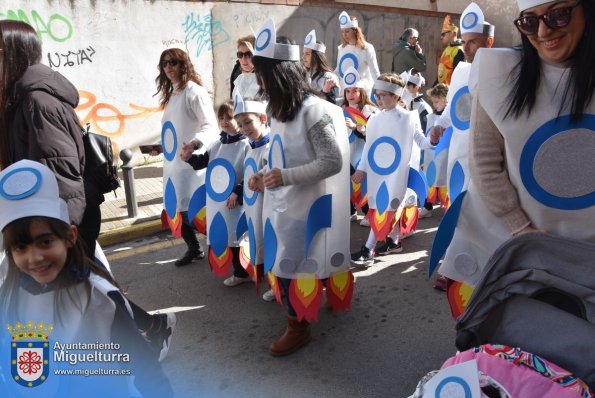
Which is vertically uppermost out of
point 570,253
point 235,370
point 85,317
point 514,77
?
point 514,77

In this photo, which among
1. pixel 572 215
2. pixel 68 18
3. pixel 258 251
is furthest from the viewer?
pixel 68 18

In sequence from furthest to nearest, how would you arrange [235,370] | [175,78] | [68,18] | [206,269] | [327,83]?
[68,18], [327,83], [206,269], [175,78], [235,370]

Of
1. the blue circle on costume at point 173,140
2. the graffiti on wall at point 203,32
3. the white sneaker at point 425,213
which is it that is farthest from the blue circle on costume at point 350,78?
the graffiti on wall at point 203,32

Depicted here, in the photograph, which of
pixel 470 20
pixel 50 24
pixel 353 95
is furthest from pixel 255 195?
pixel 50 24

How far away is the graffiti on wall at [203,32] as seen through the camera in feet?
27.1

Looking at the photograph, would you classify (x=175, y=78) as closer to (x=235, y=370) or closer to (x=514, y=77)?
(x=235, y=370)

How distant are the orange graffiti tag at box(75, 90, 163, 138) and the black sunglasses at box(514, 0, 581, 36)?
6803 millimetres

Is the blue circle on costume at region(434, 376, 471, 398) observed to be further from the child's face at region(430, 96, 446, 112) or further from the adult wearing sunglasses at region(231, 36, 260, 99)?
the adult wearing sunglasses at region(231, 36, 260, 99)

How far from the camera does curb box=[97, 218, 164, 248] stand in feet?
17.7

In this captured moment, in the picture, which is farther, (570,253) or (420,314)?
(420,314)

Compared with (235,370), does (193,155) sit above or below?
above

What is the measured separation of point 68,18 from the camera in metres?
7.14

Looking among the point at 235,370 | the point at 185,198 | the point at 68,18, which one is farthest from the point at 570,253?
the point at 68,18

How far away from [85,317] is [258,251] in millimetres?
1564
